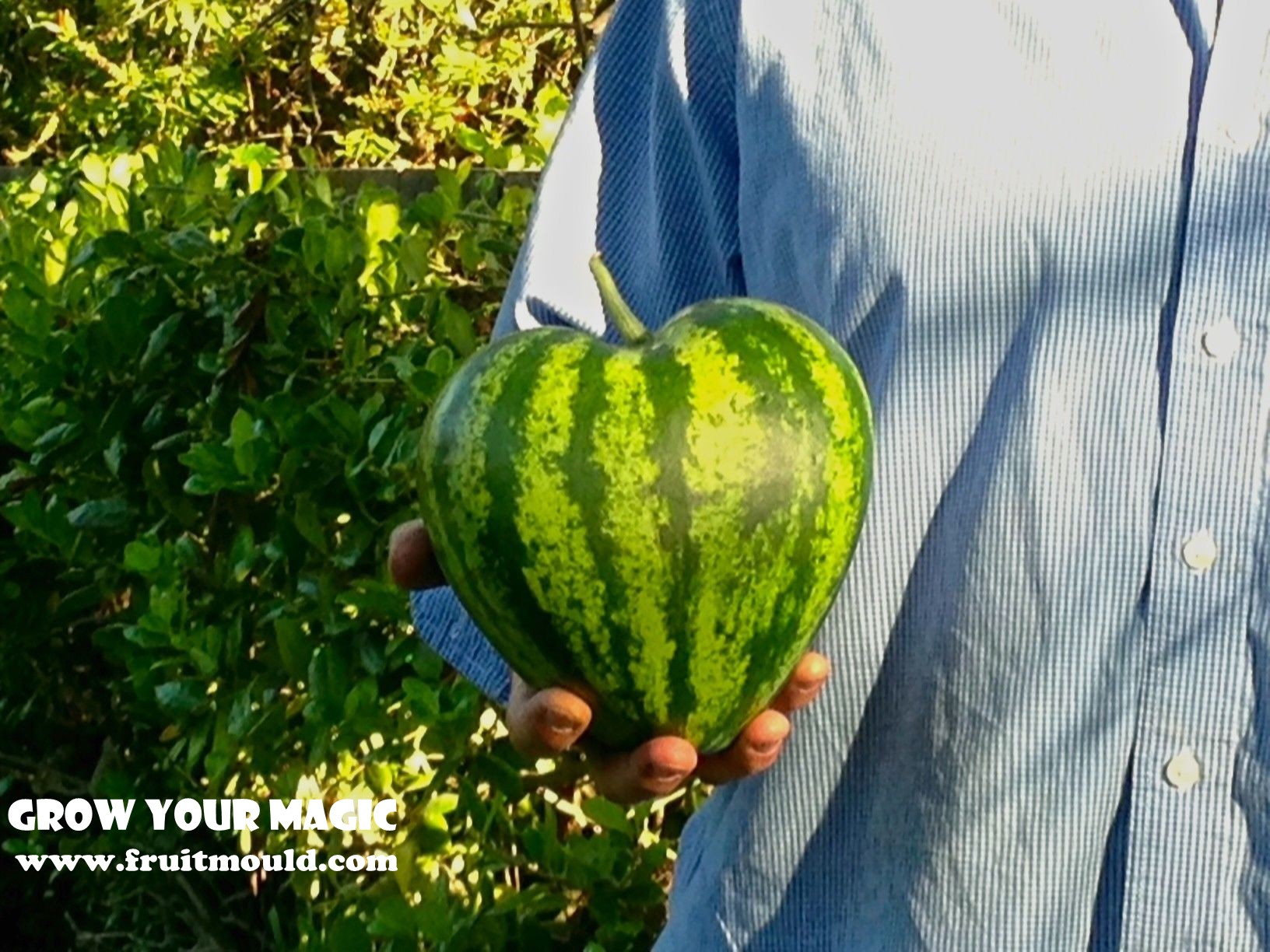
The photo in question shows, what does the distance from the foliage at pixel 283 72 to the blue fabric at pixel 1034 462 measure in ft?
11.4

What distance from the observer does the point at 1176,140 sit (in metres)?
1.33

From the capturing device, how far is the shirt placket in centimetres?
129

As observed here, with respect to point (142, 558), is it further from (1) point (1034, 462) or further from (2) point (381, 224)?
(1) point (1034, 462)

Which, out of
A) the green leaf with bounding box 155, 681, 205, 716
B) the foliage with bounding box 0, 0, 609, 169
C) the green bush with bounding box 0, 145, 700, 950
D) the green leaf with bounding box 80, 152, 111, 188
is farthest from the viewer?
the foliage with bounding box 0, 0, 609, 169

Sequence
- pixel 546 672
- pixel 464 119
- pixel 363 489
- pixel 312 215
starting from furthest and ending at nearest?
pixel 464 119 → pixel 312 215 → pixel 363 489 → pixel 546 672

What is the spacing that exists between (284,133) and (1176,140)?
5.01 meters

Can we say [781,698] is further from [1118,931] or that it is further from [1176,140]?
[1176,140]

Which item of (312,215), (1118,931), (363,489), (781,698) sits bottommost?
(363,489)

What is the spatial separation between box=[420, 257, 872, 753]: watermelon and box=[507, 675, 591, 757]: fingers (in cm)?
2

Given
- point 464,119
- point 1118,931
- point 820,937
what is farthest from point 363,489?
point 464,119

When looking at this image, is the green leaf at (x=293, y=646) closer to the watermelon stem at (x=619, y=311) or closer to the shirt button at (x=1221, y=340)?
the watermelon stem at (x=619, y=311)

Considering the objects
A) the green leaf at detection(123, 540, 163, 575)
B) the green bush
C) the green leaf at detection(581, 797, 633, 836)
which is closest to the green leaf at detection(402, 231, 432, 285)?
the green bush

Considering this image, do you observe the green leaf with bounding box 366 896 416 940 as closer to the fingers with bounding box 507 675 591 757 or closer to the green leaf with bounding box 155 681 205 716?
the green leaf with bounding box 155 681 205 716

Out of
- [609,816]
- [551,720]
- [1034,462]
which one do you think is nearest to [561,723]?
[551,720]
